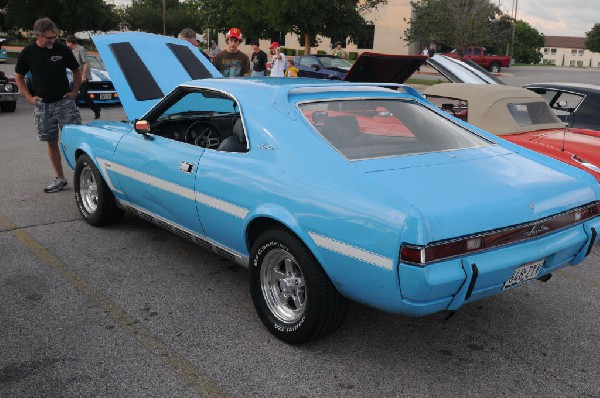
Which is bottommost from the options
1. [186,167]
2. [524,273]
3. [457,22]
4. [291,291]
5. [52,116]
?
[291,291]

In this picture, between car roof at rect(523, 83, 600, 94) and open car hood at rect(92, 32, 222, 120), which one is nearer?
open car hood at rect(92, 32, 222, 120)

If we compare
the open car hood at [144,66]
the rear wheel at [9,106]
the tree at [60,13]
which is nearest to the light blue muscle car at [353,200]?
the open car hood at [144,66]

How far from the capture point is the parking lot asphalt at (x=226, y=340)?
2.95 m

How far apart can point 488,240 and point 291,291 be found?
121 cm

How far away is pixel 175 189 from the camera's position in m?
4.02

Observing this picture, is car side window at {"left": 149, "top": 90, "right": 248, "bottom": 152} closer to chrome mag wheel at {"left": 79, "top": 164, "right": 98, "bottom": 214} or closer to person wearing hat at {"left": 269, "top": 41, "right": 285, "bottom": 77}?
chrome mag wheel at {"left": 79, "top": 164, "right": 98, "bottom": 214}

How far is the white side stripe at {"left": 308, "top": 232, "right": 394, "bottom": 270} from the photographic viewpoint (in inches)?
106

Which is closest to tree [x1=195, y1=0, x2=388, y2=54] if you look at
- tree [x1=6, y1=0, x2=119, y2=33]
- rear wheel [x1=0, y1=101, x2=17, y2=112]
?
tree [x1=6, y1=0, x2=119, y2=33]

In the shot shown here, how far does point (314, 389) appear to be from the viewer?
2912 millimetres

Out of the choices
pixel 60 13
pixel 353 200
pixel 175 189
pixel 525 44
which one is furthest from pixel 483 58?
pixel 525 44

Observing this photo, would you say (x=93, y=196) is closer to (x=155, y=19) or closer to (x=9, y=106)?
(x=9, y=106)

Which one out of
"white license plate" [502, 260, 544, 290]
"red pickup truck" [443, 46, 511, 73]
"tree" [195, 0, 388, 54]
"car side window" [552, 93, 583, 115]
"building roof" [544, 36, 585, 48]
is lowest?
"white license plate" [502, 260, 544, 290]

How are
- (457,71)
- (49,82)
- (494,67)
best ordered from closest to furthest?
1. (49,82)
2. (457,71)
3. (494,67)

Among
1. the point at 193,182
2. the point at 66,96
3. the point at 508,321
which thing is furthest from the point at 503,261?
the point at 66,96
